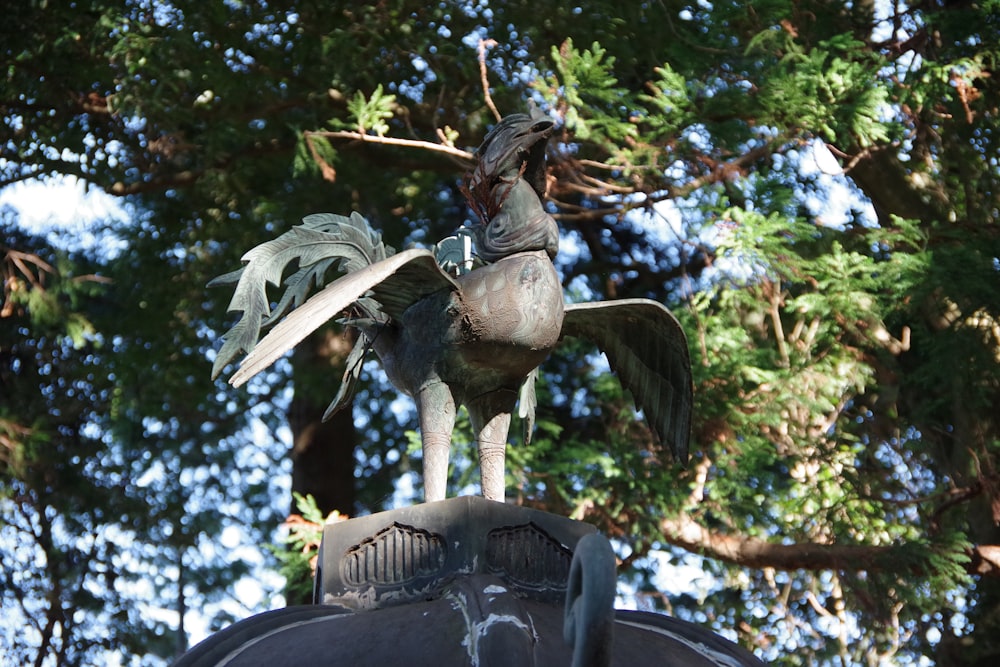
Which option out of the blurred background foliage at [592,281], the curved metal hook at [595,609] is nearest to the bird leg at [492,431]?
the curved metal hook at [595,609]

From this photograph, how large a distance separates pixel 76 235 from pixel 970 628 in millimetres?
7289

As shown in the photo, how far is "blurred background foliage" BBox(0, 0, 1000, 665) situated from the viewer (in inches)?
308

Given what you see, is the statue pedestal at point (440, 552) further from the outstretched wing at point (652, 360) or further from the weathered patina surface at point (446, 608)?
the outstretched wing at point (652, 360)

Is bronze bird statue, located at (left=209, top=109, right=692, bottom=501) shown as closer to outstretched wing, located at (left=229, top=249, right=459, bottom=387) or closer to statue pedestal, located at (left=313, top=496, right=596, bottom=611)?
outstretched wing, located at (left=229, top=249, right=459, bottom=387)

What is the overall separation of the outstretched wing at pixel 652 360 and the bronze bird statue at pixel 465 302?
0.6 inches

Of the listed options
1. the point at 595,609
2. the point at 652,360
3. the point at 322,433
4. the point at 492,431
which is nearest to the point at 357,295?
the point at 492,431

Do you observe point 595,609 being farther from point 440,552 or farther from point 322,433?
point 322,433

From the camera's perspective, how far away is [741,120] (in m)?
8.08

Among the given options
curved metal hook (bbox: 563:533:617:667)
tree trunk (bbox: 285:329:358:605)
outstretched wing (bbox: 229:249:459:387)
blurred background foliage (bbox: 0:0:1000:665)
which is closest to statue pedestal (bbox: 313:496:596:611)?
outstretched wing (bbox: 229:249:459:387)

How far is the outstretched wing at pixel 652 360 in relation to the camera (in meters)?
4.43

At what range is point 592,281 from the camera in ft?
34.4

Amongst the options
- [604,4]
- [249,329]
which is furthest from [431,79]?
[249,329]

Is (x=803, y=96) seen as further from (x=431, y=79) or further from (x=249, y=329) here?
(x=249, y=329)

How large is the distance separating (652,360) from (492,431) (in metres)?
0.66
